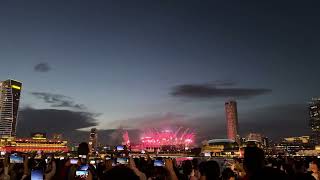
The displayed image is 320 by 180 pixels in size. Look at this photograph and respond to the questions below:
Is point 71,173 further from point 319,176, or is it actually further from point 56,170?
point 319,176

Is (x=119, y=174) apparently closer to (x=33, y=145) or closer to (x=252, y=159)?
(x=252, y=159)

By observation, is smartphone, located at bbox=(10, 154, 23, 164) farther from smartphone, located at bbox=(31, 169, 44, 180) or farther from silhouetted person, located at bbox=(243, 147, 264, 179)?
silhouetted person, located at bbox=(243, 147, 264, 179)

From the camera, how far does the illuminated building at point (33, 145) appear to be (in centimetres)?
17825

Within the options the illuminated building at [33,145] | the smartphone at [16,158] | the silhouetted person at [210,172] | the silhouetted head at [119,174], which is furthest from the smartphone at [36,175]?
the illuminated building at [33,145]

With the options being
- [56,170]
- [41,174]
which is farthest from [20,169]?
[56,170]

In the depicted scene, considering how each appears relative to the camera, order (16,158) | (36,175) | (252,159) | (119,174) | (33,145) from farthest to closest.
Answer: (33,145) < (16,158) < (36,175) < (252,159) < (119,174)

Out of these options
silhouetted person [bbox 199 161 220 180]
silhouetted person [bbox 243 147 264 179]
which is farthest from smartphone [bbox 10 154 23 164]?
silhouetted person [bbox 243 147 264 179]

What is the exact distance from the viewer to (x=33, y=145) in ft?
601

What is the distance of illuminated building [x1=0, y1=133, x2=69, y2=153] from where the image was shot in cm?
17825

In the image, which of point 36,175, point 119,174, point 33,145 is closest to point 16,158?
point 36,175

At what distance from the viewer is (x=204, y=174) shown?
589 cm

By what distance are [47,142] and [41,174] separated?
19428 cm

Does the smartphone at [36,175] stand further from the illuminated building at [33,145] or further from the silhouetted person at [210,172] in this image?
the illuminated building at [33,145]

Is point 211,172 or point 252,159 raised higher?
point 252,159
